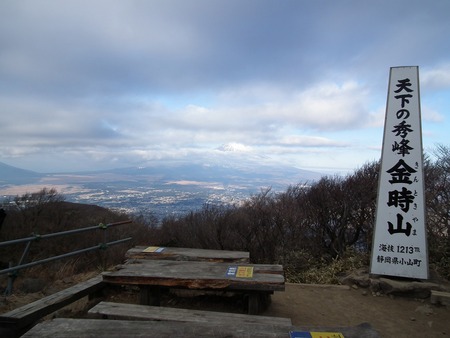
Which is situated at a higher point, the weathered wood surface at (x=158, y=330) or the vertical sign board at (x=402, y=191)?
the vertical sign board at (x=402, y=191)

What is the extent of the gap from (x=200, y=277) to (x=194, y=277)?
0.07 metres

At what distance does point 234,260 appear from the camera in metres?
4.27

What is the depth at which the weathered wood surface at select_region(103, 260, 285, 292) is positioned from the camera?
10.8 ft

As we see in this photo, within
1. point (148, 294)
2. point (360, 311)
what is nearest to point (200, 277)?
point (148, 294)

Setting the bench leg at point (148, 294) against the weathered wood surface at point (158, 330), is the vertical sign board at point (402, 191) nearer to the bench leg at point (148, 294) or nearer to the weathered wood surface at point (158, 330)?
the weathered wood surface at point (158, 330)

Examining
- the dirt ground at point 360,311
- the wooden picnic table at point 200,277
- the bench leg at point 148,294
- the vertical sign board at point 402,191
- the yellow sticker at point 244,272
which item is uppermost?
the vertical sign board at point 402,191

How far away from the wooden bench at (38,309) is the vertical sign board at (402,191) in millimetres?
4352

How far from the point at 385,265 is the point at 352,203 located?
9.25 ft

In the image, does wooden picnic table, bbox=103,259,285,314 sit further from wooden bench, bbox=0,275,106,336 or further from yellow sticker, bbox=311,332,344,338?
yellow sticker, bbox=311,332,344,338

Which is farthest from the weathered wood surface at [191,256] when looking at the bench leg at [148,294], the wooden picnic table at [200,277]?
the bench leg at [148,294]

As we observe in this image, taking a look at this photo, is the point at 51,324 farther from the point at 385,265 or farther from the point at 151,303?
the point at 385,265

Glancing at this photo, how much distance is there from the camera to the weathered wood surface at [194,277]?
130 inches

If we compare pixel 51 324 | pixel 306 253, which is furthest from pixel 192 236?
pixel 51 324

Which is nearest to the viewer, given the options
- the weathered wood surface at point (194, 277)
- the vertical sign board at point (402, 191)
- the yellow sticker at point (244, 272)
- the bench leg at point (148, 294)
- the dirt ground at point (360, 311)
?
the weathered wood surface at point (194, 277)
